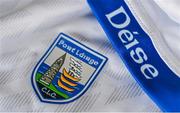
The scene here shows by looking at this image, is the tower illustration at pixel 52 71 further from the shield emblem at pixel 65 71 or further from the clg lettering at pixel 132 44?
the clg lettering at pixel 132 44

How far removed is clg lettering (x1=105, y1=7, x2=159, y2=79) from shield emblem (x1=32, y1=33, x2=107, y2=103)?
1.9 inches

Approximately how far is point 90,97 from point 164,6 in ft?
0.68

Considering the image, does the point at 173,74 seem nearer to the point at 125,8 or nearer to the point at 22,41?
the point at 125,8

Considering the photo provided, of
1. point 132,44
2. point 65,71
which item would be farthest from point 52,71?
point 132,44

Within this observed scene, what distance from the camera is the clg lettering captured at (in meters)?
0.59

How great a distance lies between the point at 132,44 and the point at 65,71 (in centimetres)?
12

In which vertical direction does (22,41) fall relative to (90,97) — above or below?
above

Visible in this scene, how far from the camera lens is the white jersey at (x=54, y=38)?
0.59 m

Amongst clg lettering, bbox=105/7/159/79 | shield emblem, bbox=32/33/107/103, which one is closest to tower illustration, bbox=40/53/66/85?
shield emblem, bbox=32/33/107/103

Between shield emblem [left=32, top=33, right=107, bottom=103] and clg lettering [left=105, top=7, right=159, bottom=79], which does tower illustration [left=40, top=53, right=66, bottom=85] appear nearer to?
shield emblem [left=32, top=33, right=107, bottom=103]

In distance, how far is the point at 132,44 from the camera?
60 cm

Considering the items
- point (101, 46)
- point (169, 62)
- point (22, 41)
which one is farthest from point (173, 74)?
point (22, 41)

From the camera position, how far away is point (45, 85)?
1.97 ft

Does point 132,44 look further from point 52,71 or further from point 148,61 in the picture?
point 52,71
